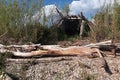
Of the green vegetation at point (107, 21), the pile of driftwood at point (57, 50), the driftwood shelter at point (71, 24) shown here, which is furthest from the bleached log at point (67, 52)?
the driftwood shelter at point (71, 24)

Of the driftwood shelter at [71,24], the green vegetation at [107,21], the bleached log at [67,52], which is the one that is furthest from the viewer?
the driftwood shelter at [71,24]

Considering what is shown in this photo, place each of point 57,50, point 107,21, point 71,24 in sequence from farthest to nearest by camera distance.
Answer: point 71,24
point 107,21
point 57,50

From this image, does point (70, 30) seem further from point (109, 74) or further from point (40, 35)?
point (109, 74)

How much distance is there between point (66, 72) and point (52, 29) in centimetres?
469

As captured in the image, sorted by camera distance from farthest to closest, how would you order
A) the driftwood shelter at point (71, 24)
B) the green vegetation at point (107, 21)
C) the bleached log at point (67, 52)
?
the driftwood shelter at point (71, 24) → the green vegetation at point (107, 21) → the bleached log at point (67, 52)

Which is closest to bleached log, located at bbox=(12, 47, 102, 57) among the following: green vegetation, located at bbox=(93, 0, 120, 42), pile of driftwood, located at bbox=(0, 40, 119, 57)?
pile of driftwood, located at bbox=(0, 40, 119, 57)

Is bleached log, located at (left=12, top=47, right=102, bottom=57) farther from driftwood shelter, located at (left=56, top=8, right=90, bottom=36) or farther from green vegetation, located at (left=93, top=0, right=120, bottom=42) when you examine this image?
driftwood shelter, located at (left=56, top=8, right=90, bottom=36)

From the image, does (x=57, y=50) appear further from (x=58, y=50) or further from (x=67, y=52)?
(x=67, y=52)

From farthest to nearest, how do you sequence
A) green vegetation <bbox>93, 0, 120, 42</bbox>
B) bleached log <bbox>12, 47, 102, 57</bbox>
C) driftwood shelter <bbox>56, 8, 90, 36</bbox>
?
driftwood shelter <bbox>56, 8, 90, 36</bbox>, green vegetation <bbox>93, 0, 120, 42</bbox>, bleached log <bbox>12, 47, 102, 57</bbox>

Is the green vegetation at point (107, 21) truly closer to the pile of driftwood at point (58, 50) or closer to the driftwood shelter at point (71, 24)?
the pile of driftwood at point (58, 50)

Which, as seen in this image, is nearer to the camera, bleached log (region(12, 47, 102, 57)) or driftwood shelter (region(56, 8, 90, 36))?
Result: bleached log (region(12, 47, 102, 57))

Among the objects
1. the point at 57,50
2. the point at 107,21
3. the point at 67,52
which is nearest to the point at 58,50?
the point at 57,50

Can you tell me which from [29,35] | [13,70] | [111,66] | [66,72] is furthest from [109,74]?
[29,35]

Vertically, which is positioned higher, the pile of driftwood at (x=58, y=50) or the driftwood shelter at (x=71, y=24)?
the pile of driftwood at (x=58, y=50)
